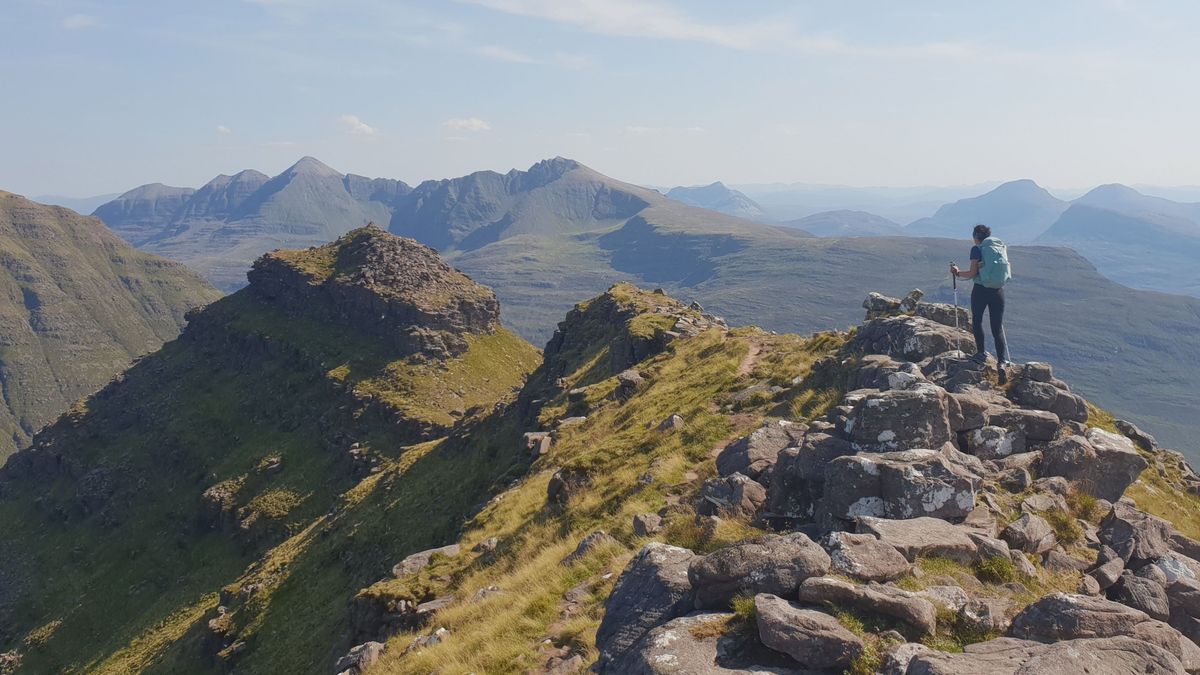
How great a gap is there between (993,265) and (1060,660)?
780 inches

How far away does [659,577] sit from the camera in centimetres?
1428

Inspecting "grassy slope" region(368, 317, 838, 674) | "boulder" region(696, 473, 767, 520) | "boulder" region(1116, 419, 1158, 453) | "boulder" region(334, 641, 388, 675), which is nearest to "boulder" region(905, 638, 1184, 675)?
"grassy slope" region(368, 317, 838, 674)

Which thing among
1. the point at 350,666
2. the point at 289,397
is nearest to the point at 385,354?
the point at 289,397

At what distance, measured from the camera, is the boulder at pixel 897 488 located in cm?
1622

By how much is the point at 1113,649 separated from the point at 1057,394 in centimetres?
1579

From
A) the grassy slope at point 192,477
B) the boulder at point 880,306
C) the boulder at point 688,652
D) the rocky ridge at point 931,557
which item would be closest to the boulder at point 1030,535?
the rocky ridge at point 931,557

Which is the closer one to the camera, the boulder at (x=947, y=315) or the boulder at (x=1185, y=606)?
the boulder at (x=1185, y=606)

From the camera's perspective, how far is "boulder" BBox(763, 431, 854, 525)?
18188 mm

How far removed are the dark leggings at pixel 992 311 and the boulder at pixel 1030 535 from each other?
37.5 feet

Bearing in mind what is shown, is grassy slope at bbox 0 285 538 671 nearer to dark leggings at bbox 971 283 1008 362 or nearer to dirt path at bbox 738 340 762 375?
dirt path at bbox 738 340 762 375

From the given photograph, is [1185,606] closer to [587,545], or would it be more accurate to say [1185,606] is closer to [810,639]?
[810,639]

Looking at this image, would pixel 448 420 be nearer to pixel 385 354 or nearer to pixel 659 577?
pixel 385 354

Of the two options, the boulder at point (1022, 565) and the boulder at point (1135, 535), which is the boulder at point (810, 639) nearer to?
the boulder at point (1022, 565)

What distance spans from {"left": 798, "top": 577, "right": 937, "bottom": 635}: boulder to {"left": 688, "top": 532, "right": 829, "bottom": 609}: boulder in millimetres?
510
